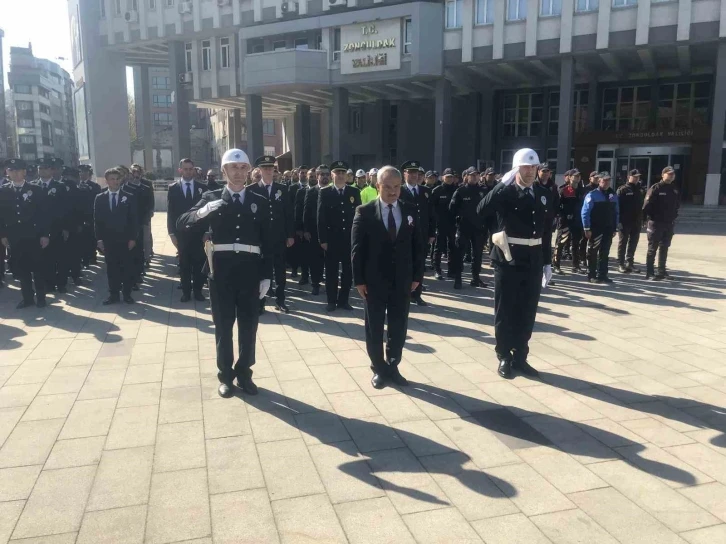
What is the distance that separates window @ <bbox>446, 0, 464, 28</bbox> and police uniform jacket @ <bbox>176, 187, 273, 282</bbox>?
26.1 meters

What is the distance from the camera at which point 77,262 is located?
1023cm

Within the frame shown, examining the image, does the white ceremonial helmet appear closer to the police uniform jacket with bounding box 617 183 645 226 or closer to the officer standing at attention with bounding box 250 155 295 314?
the officer standing at attention with bounding box 250 155 295 314

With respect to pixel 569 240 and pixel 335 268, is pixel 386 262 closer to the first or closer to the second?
pixel 335 268

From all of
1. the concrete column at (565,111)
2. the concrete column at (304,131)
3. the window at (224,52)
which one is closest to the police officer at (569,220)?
the concrete column at (565,111)

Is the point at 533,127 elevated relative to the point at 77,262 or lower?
elevated

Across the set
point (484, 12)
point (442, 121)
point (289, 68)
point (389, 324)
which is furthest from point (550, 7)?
point (389, 324)

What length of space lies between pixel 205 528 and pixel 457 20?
28707 mm

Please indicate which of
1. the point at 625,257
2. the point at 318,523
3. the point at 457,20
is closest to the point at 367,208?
the point at 318,523

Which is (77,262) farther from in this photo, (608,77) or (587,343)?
(608,77)

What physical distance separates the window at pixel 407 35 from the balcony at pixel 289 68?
4.75 metres

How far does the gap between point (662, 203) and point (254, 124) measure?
28343 millimetres

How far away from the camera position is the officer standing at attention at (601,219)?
998cm

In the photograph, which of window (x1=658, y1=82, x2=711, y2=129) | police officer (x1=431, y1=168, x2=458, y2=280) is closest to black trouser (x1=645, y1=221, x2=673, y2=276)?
police officer (x1=431, y1=168, x2=458, y2=280)

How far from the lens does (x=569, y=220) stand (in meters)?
11.4
